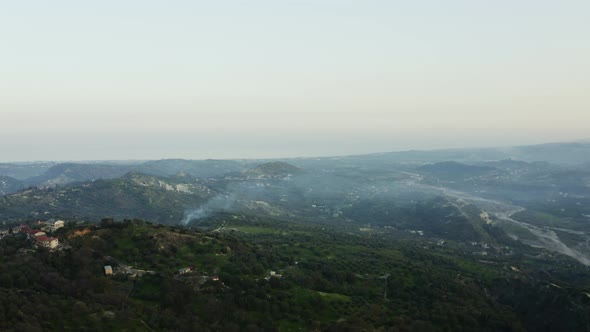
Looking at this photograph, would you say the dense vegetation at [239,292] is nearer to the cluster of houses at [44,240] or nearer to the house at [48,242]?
the cluster of houses at [44,240]

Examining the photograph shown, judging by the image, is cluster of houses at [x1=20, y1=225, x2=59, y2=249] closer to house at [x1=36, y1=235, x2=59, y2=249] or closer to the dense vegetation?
house at [x1=36, y1=235, x2=59, y2=249]

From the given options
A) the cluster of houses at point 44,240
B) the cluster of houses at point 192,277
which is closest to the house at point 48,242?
the cluster of houses at point 44,240

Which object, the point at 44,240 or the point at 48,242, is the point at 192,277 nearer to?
the point at 48,242

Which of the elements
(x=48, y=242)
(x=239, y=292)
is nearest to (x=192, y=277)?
(x=239, y=292)

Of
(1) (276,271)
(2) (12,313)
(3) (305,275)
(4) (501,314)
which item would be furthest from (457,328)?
(2) (12,313)

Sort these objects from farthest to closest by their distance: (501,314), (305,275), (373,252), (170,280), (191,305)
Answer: (373,252)
(305,275)
(501,314)
(170,280)
(191,305)

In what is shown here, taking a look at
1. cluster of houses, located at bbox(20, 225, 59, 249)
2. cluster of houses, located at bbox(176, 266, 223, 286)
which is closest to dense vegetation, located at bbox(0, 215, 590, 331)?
cluster of houses, located at bbox(176, 266, 223, 286)

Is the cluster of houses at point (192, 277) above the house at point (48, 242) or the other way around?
the other way around

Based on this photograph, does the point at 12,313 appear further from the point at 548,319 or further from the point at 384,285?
the point at 548,319
